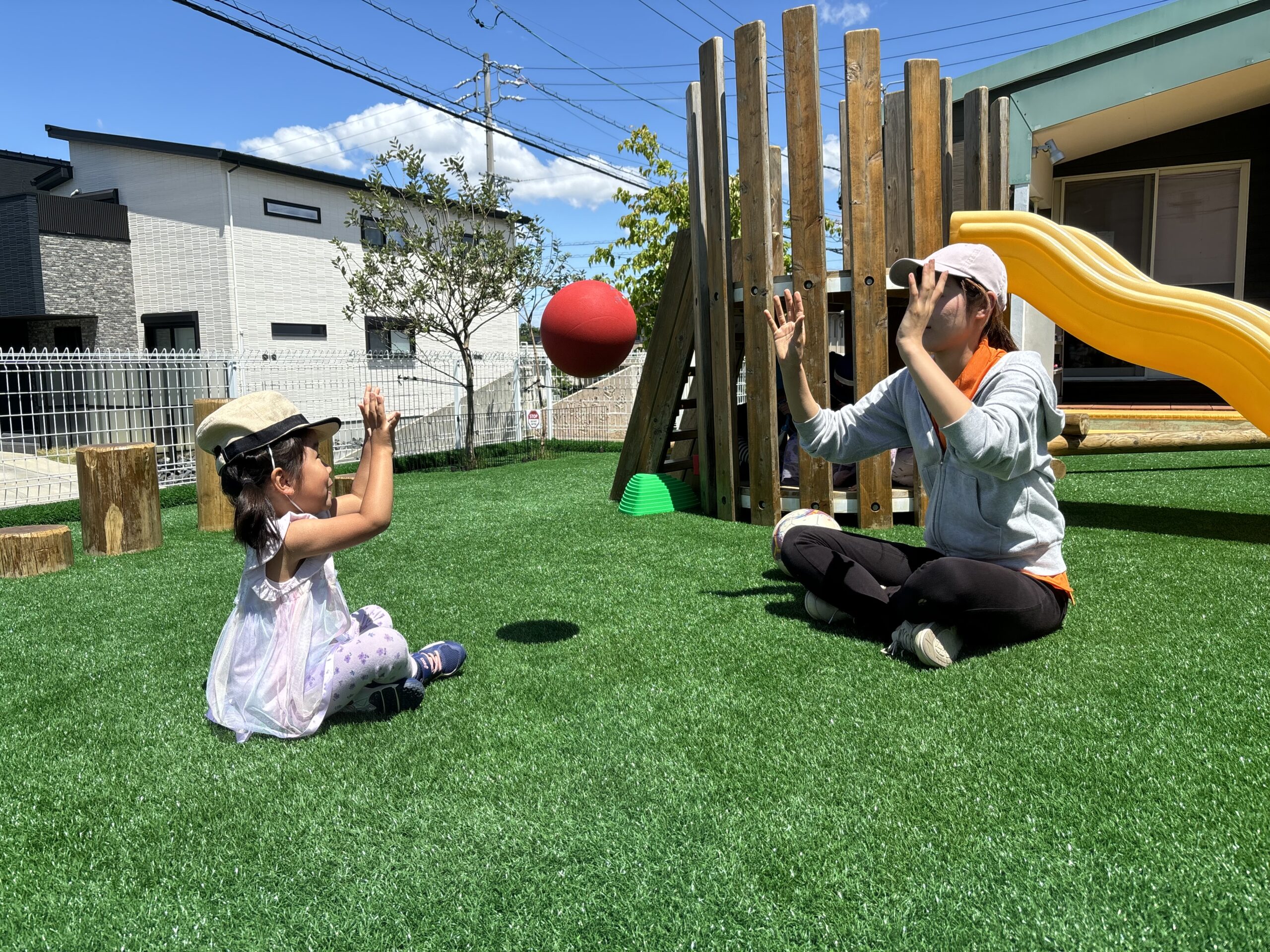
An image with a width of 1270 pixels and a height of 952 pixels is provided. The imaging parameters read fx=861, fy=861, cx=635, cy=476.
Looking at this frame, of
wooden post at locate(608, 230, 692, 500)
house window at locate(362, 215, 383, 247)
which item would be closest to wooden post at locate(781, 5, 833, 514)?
wooden post at locate(608, 230, 692, 500)

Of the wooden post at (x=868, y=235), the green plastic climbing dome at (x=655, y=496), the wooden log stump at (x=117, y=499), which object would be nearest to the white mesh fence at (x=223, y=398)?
the wooden log stump at (x=117, y=499)

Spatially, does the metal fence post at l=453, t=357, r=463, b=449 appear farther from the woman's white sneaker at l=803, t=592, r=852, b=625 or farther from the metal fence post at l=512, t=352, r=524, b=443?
the woman's white sneaker at l=803, t=592, r=852, b=625

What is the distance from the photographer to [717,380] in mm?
6879

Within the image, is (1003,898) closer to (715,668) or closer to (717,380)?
(715,668)

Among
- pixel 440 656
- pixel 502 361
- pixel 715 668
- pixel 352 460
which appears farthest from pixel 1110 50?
pixel 502 361

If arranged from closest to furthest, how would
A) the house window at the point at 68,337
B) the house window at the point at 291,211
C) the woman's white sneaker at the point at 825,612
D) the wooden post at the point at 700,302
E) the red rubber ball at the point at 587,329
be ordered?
the woman's white sneaker at the point at 825,612
the red rubber ball at the point at 587,329
the wooden post at the point at 700,302
the house window at the point at 291,211
the house window at the point at 68,337

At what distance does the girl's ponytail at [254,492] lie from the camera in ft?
9.74

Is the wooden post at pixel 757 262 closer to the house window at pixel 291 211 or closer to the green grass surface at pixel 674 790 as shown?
the green grass surface at pixel 674 790

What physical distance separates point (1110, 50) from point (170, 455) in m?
12.8

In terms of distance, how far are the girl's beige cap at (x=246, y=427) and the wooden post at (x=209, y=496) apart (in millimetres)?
5145

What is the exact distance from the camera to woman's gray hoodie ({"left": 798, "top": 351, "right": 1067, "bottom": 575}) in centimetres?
313

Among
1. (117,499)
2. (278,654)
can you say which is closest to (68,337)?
(117,499)

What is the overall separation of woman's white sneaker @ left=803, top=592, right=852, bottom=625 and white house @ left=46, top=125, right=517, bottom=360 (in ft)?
58.2

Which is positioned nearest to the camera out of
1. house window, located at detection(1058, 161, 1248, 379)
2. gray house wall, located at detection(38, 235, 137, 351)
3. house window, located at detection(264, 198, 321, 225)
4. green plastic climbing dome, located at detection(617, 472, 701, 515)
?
green plastic climbing dome, located at detection(617, 472, 701, 515)
